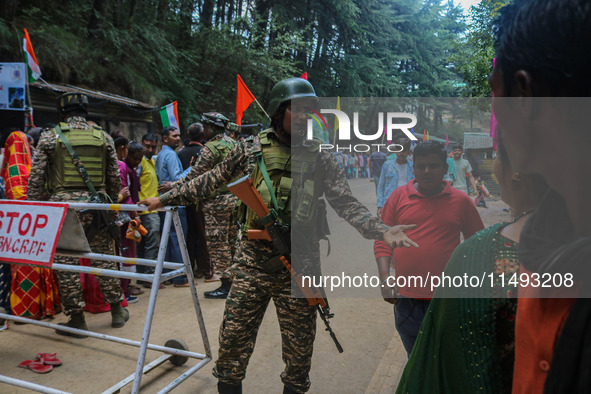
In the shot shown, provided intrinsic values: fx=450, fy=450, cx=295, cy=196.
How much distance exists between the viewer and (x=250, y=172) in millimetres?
2600

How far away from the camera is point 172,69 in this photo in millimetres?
14430

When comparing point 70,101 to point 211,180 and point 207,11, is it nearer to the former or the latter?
point 211,180

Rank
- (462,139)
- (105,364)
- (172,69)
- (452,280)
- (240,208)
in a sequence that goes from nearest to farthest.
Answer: (452,280), (462,139), (240,208), (105,364), (172,69)

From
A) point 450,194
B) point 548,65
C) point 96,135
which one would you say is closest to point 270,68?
point 96,135

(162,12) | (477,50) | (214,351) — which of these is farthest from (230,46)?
(214,351)

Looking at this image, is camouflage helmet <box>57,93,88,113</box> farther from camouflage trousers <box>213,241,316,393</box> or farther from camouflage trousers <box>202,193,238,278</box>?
camouflage trousers <box>213,241,316,393</box>

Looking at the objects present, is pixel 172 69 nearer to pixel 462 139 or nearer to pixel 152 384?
pixel 152 384

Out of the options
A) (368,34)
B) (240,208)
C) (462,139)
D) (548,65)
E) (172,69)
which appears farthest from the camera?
(368,34)

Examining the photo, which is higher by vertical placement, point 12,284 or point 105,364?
point 12,284

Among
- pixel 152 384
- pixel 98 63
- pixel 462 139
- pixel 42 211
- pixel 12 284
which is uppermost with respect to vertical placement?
pixel 98 63

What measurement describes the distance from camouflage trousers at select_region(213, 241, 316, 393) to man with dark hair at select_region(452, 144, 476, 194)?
1.16m

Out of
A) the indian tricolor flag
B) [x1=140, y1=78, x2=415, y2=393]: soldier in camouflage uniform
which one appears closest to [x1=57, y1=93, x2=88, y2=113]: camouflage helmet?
[x1=140, y1=78, x2=415, y2=393]: soldier in camouflage uniform

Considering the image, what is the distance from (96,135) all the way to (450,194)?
3.37m

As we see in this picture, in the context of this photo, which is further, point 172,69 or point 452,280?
point 172,69
